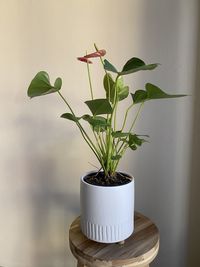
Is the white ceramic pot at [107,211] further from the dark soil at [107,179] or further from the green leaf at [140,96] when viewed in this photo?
the green leaf at [140,96]

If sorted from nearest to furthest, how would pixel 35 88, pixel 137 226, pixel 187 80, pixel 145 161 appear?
pixel 35 88
pixel 137 226
pixel 187 80
pixel 145 161

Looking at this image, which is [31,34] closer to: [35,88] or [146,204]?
[35,88]

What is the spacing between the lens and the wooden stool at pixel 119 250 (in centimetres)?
85

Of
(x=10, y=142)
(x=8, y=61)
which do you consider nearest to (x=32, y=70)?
(x=8, y=61)

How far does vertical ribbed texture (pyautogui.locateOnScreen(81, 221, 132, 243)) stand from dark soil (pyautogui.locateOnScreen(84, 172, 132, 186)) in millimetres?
125

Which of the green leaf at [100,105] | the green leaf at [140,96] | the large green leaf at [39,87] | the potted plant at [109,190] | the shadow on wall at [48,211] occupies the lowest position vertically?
the shadow on wall at [48,211]

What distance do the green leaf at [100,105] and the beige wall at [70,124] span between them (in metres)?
Result: 0.42

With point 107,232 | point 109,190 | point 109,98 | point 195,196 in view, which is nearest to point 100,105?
point 109,98

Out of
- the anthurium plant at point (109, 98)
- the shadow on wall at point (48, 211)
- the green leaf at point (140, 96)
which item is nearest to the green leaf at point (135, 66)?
the anthurium plant at point (109, 98)

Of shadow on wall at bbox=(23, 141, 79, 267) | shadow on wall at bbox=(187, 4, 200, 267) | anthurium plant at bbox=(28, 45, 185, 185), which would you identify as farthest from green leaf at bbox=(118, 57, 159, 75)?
shadow on wall at bbox=(23, 141, 79, 267)

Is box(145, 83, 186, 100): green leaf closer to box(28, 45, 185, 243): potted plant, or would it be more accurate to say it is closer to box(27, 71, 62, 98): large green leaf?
box(28, 45, 185, 243): potted plant

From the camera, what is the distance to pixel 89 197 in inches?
34.3

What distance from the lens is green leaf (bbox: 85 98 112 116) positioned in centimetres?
76

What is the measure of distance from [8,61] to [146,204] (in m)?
0.85
